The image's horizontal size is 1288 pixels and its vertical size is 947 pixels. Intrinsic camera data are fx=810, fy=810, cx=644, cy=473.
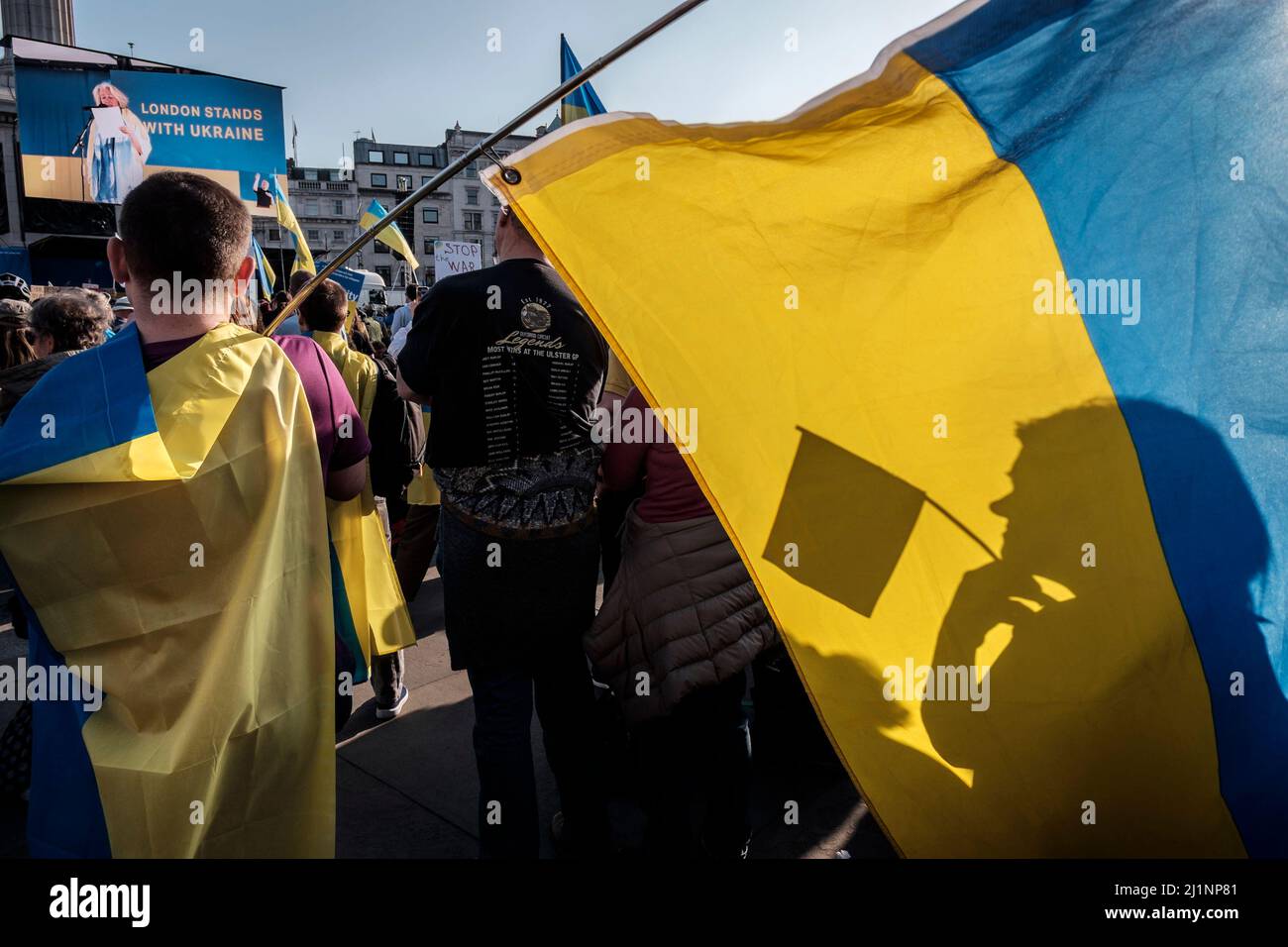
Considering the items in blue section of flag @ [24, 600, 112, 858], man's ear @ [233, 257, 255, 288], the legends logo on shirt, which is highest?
man's ear @ [233, 257, 255, 288]

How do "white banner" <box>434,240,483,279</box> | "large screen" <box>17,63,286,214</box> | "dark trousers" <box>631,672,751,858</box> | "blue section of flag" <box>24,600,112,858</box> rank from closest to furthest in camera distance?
"blue section of flag" <box>24,600,112,858</box>, "dark trousers" <box>631,672,751,858</box>, "white banner" <box>434,240,483,279</box>, "large screen" <box>17,63,286,214</box>

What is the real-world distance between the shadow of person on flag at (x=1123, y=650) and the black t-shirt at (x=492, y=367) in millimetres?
1253

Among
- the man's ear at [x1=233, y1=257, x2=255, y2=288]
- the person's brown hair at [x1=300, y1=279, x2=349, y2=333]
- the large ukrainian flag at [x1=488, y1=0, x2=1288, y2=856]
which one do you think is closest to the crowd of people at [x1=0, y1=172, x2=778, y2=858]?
the man's ear at [x1=233, y1=257, x2=255, y2=288]

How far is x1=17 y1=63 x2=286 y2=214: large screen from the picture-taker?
17.6m

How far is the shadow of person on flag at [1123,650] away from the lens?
1.53 m

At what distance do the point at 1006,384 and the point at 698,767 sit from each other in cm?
166

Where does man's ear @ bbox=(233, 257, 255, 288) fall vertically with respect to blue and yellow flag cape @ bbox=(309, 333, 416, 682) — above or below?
above

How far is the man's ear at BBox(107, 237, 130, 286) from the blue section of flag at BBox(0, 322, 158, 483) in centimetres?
19

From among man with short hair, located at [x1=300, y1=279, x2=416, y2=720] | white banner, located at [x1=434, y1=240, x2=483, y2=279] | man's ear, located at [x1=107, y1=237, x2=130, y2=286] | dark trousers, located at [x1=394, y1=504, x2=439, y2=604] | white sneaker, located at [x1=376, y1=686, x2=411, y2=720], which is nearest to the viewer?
man's ear, located at [x1=107, y1=237, x2=130, y2=286]

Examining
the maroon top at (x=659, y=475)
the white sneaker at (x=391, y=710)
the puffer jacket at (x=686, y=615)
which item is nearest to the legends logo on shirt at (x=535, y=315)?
the maroon top at (x=659, y=475)

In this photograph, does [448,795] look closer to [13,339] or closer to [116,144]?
[13,339]

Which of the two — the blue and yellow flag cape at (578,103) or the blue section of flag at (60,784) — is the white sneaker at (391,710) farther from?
the blue and yellow flag cape at (578,103)

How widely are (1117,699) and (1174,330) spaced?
30.7 inches

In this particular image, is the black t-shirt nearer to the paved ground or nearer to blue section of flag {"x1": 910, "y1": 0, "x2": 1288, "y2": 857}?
blue section of flag {"x1": 910, "y1": 0, "x2": 1288, "y2": 857}
